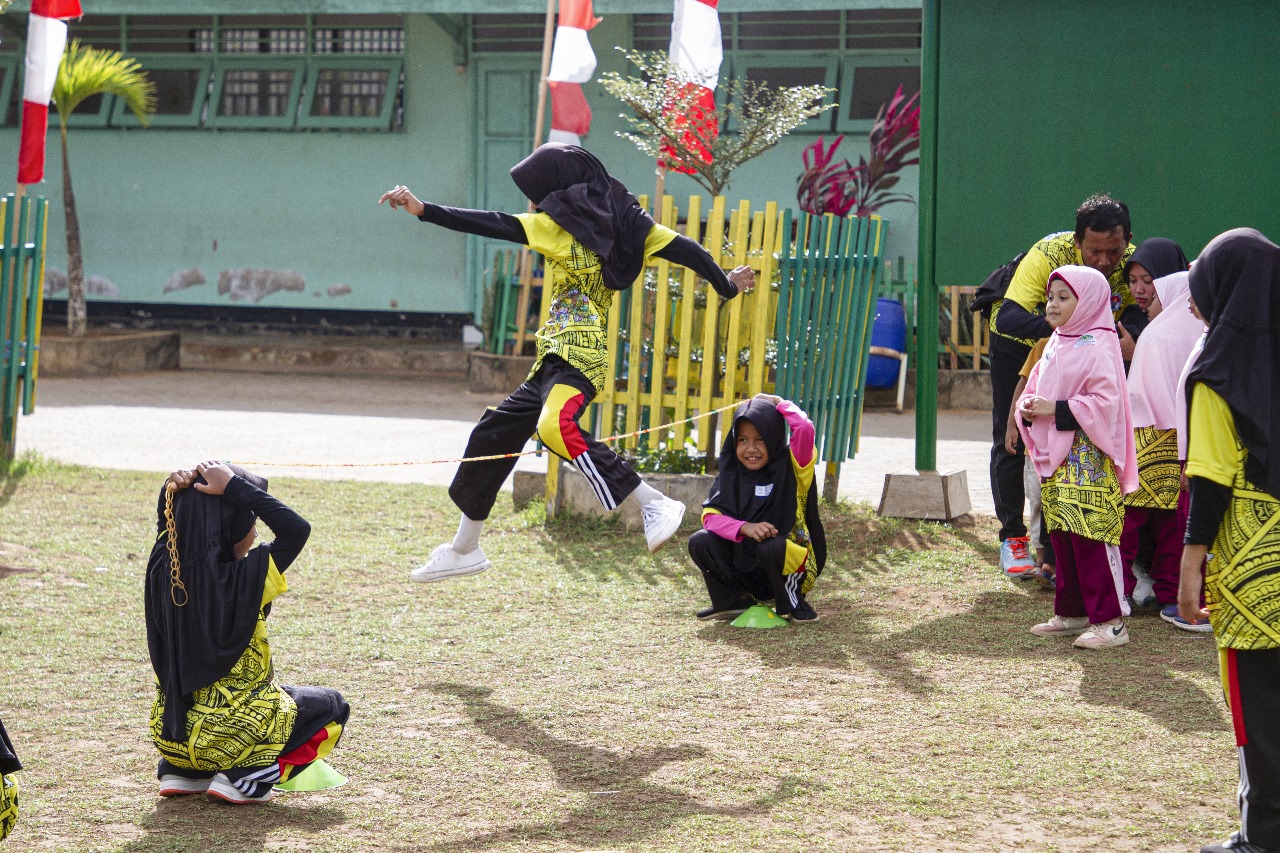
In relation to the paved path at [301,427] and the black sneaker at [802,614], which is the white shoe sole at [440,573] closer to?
the black sneaker at [802,614]

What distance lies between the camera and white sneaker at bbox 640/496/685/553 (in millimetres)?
5500

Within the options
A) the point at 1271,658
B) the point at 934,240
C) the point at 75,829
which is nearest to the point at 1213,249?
the point at 1271,658

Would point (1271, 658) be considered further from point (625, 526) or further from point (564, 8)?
point (564, 8)

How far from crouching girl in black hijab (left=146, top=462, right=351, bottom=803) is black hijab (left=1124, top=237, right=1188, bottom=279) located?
3.64 m

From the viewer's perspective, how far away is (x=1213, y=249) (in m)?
3.31

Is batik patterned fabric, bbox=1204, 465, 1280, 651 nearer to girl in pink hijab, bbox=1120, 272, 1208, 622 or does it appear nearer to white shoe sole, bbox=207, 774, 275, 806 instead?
girl in pink hijab, bbox=1120, 272, 1208, 622

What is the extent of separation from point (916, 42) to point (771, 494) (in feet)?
30.3

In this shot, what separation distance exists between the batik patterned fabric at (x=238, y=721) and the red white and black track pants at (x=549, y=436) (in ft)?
5.60

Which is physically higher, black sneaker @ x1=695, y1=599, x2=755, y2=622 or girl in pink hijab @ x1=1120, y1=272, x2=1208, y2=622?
girl in pink hijab @ x1=1120, y1=272, x2=1208, y2=622

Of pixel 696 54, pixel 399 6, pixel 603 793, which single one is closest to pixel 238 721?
pixel 603 793

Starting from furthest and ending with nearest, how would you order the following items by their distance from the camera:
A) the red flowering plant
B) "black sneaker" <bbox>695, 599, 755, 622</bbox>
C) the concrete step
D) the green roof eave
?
the concrete step → the green roof eave → the red flowering plant → "black sneaker" <bbox>695, 599, 755, 622</bbox>

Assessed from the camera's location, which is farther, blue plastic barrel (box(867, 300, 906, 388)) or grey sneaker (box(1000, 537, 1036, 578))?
blue plastic barrel (box(867, 300, 906, 388))

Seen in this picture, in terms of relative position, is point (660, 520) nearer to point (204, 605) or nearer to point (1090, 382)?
point (1090, 382)

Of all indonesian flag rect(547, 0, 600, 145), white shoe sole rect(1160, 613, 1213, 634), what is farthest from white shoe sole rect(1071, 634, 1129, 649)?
indonesian flag rect(547, 0, 600, 145)
